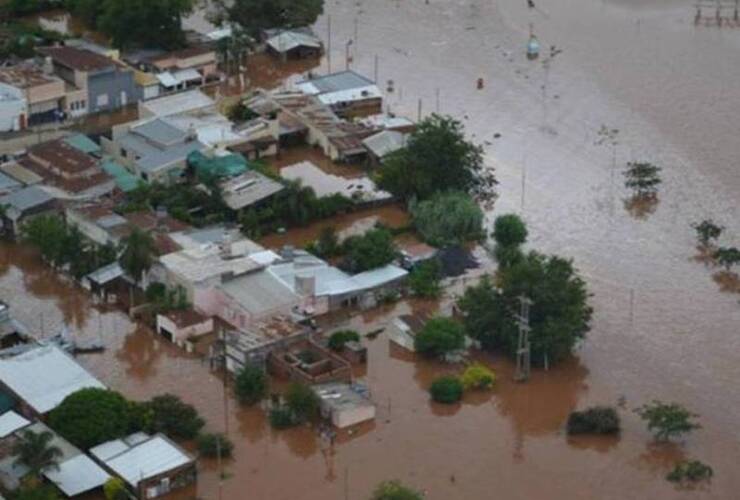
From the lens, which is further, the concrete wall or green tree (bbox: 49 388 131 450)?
the concrete wall

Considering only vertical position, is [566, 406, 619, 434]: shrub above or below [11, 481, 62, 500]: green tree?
below

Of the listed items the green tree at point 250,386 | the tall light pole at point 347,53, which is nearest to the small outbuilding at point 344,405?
the green tree at point 250,386

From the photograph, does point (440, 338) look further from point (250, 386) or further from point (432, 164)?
point (432, 164)

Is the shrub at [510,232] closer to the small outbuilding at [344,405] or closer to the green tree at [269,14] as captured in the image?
the small outbuilding at [344,405]

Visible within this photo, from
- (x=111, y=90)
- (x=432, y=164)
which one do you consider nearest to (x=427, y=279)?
(x=432, y=164)

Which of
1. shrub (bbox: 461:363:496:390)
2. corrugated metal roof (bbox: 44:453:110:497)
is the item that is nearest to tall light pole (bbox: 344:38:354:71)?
shrub (bbox: 461:363:496:390)

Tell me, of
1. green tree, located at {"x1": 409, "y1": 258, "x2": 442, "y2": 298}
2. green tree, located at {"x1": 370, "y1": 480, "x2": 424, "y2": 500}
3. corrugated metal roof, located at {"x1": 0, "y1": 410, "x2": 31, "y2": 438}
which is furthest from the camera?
green tree, located at {"x1": 409, "y1": 258, "x2": 442, "y2": 298}

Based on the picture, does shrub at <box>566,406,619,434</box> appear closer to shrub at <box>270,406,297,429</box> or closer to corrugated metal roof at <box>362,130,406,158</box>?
shrub at <box>270,406,297,429</box>
